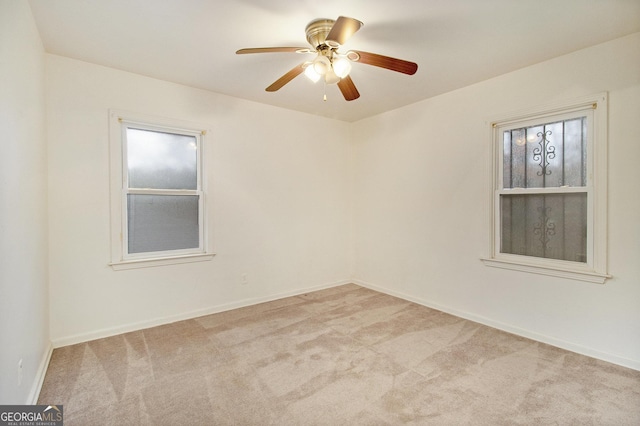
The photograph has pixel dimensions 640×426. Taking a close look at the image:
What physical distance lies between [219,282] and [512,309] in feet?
10.7

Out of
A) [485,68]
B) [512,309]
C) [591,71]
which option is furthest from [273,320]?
[591,71]

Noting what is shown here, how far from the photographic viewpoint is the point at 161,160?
134 inches

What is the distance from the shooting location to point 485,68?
9.98ft

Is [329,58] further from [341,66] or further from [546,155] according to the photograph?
[546,155]

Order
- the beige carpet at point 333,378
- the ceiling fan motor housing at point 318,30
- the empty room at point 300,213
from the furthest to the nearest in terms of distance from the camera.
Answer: the ceiling fan motor housing at point 318,30, the empty room at point 300,213, the beige carpet at point 333,378

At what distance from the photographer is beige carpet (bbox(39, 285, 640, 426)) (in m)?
1.92

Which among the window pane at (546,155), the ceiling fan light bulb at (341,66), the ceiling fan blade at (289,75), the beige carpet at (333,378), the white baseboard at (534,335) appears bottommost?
the beige carpet at (333,378)

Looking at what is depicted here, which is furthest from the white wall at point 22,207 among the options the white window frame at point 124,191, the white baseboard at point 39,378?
the white window frame at point 124,191

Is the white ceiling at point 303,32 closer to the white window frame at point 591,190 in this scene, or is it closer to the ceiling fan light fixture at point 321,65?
the ceiling fan light fixture at point 321,65

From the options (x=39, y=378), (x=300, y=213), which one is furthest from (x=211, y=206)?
(x=39, y=378)

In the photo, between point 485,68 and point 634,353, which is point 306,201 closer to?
point 485,68

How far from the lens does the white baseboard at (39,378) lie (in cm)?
198

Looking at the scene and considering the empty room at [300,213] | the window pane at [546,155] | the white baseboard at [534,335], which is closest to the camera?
the empty room at [300,213]

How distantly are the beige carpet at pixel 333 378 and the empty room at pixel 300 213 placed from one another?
2cm
